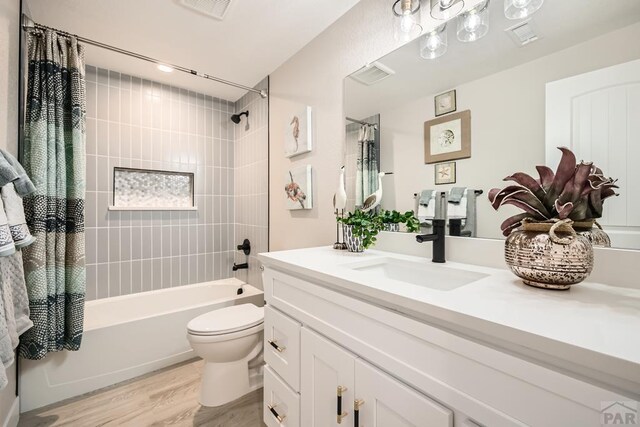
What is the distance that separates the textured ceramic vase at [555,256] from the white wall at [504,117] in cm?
31

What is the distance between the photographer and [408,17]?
3.94 feet

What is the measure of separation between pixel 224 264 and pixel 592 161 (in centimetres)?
287

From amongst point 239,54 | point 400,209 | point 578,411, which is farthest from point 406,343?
point 239,54

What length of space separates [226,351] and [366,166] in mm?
1347

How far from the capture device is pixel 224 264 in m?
2.86

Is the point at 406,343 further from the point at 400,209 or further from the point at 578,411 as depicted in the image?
the point at 400,209

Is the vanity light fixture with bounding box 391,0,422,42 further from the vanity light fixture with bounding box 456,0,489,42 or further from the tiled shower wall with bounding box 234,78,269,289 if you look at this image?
the tiled shower wall with bounding box 234,78,269,289

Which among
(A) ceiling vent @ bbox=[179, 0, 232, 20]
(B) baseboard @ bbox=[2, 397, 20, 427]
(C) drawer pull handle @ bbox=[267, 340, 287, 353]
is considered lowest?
(B) baseboard @ bbox=[2, 397, 20, 427]

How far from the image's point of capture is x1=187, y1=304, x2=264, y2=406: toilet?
1.52 metres

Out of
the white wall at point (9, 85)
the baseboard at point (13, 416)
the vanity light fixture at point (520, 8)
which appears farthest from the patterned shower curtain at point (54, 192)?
the vanity light fixture at point (520, 8)

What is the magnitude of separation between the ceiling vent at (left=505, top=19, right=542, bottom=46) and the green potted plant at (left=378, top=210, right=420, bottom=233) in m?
0.73

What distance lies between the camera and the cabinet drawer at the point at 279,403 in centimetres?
101

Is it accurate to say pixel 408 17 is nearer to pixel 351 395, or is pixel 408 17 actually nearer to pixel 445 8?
pixel 445 8

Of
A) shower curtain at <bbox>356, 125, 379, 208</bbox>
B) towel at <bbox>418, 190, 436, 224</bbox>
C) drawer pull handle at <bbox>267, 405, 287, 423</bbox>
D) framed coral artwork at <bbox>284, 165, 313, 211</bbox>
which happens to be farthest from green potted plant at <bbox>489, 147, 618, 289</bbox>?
framed coral artwork at <bbox>284, 165, 313, 211</bbox>
